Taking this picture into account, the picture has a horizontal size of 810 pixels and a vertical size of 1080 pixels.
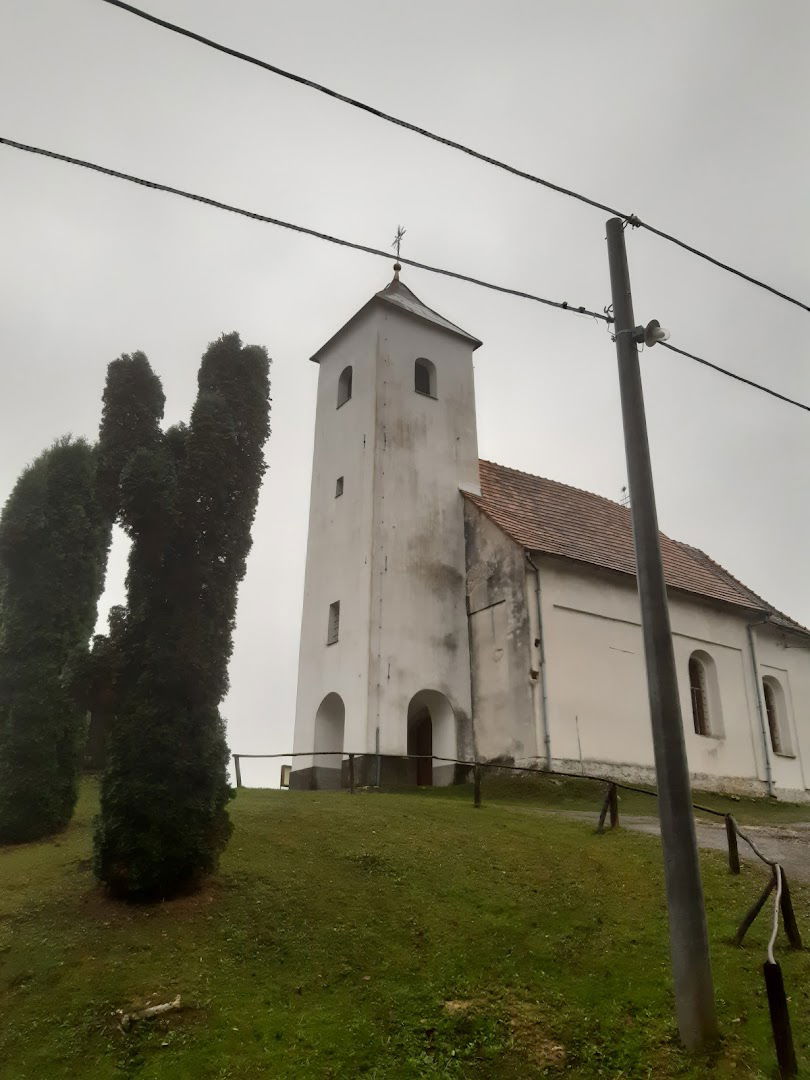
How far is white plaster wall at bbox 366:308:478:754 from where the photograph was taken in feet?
72.6

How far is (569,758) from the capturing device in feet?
68.9

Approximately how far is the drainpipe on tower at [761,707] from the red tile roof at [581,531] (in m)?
0.72

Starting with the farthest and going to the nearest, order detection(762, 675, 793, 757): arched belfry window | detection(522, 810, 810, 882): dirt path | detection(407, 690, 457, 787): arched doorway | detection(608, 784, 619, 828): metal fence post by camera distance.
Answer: detection(762, 675, 793, 757): arched belfry window
detection(407, 690, 457, 787): arched doorway
detection(608, 784, 619, 828): metal fence post
detection(522, 810, 810, 882): dirt path

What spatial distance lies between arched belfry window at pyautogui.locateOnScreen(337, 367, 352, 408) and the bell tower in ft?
0.14

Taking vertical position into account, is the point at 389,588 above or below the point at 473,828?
above

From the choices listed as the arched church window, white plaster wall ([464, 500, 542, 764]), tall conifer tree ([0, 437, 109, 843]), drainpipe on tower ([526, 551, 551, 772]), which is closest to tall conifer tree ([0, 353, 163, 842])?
tall conifer tree ([0, 437, 109, 843])

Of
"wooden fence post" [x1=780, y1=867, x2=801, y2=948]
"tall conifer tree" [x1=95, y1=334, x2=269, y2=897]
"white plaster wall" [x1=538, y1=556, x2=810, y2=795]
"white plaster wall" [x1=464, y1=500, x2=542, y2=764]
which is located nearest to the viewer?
"wooden fence post" [x1=780, y1=867, x2=801, y2=948]

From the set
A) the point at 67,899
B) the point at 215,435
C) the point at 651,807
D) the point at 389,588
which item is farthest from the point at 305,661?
the point at 67,899

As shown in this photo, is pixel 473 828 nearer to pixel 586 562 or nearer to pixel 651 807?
pixel 651 807

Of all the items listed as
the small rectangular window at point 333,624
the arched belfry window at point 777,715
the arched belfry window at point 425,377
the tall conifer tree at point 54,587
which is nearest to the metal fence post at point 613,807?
the tall conifer tree at point 54,587

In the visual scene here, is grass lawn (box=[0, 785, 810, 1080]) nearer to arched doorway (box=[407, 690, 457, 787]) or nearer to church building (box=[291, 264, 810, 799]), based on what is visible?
church building (box=[291, 264, 810, 799])

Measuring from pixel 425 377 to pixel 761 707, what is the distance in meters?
13.6

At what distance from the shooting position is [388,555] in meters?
23.2

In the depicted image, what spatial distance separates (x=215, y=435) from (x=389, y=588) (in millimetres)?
10620
